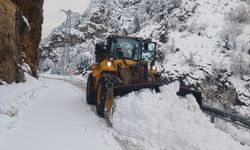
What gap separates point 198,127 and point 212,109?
106 inches

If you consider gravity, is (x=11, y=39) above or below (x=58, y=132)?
above

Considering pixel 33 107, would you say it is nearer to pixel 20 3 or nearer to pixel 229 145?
pixel 229 145

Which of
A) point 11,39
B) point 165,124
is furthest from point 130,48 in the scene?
point 11,39

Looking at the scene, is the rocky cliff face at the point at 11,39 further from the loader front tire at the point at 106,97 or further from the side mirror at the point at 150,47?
the side mirror at the point at 150,47

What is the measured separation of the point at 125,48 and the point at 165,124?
5792 mm

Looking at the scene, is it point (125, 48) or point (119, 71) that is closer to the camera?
point (119, 71)

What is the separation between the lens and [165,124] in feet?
28.2

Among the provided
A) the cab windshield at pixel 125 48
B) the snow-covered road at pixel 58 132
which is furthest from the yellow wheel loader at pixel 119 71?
the snow-covered road at pixel 58 132

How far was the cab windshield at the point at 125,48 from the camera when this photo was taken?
1348cm

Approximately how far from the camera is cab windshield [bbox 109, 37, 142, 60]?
13484 mm

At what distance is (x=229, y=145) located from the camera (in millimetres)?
7859

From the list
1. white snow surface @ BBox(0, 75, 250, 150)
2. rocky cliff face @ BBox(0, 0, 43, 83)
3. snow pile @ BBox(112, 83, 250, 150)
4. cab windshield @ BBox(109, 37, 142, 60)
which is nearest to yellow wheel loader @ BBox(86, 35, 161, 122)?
cab windshield @ BBox(109, 37, 142, 60)

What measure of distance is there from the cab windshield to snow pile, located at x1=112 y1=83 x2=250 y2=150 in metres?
3.42

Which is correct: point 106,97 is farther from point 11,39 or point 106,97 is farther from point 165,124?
point 11,39
